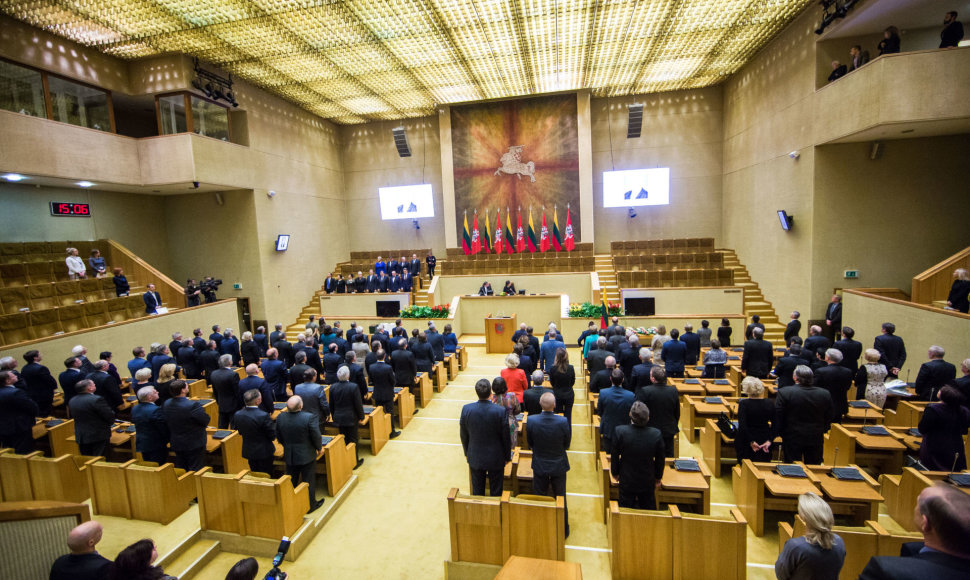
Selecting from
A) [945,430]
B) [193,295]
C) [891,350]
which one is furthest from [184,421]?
[891,350]

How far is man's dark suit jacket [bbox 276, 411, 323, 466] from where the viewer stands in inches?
172

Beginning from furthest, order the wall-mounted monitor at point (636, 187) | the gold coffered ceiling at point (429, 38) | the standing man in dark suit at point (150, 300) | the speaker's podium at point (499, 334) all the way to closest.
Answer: the wall-mounted monitor at point (636, 187) → the speaker's podium at point (499, 334) → the standing man in dark suit at point (150, 300) → the gold coffered ceiling at point (429, 38)

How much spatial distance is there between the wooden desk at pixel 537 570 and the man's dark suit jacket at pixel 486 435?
0.97m

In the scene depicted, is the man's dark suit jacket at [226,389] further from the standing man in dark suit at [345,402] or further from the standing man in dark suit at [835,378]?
the standing man in dark suit at [835,378]

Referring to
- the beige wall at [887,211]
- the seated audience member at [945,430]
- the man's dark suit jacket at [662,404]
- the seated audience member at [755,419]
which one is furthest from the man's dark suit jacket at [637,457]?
the beige wall at [887,211]

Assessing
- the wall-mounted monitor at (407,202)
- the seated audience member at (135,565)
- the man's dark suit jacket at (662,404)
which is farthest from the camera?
the wall-mounted monitor at (407,202)

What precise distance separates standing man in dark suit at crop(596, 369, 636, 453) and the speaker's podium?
6836 millimetres

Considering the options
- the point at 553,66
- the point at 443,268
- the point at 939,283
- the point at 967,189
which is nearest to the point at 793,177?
the point at 967,189

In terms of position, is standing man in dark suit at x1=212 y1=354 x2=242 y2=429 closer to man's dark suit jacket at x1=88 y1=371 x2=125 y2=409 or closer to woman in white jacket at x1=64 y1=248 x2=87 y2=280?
man's dark suit jacket at x1=88 y1=371 x2=125 y2=409

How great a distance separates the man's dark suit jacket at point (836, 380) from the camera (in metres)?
4.85

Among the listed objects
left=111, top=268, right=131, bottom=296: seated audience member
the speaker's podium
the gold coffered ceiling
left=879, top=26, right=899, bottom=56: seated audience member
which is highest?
the gold coffered ceiling

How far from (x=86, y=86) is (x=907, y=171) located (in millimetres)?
18981

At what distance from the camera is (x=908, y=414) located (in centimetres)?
514

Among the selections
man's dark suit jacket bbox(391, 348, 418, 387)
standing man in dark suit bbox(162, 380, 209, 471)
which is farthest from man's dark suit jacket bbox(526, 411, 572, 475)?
man's dark suit jacket bbox(391, 348, 418, 387)
